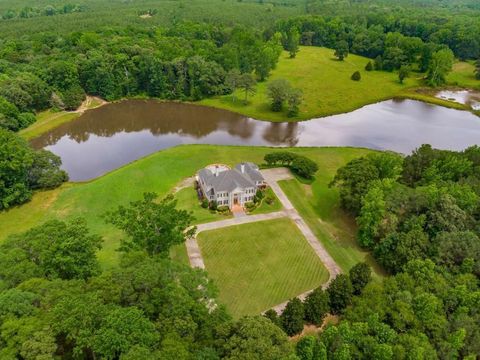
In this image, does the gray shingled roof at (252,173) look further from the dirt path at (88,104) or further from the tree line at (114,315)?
the dirt path at (88,104)

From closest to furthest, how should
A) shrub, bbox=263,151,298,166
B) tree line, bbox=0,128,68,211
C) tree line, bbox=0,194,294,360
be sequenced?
tree line, bbox=0,194,294,360 → tree line, bbox=0,128,68,211 → shrub, bbox=263,151,298,166

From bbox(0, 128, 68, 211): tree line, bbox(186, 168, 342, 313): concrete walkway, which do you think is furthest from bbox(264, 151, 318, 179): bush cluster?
bbox(0, 128, 68, 211): tree line

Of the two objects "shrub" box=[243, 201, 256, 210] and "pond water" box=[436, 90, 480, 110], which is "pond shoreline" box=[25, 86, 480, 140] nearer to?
"pond water" box=[436, 90, 480, 110]

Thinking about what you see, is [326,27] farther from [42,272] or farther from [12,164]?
[42,272]

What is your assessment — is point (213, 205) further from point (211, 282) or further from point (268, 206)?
point (211, 282)

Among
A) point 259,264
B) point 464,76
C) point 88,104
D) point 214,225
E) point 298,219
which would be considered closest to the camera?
point 259,264

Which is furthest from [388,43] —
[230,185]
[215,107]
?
[230,185]

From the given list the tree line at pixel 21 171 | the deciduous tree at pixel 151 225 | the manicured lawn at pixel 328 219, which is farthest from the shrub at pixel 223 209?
the tree line at pixel 21 171
